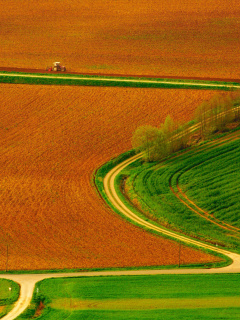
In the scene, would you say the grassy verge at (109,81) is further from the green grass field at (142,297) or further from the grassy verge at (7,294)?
the grassy verge at (7,294)

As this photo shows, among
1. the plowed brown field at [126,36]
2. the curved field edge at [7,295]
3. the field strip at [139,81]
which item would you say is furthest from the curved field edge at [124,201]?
the plowed brown field at [126,36]

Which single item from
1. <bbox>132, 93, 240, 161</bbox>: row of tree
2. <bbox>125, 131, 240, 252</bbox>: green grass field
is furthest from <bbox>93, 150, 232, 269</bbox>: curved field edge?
<bbox>132, 93, 240, 161</bbox>: row of tree

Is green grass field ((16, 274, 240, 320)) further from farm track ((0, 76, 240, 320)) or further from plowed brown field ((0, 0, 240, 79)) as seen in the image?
plowed brown field ((0, 0, 240, 79))

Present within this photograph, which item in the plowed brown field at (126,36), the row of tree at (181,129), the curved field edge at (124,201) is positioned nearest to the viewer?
the curved field edge at (124,201)

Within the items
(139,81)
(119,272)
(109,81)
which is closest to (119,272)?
(119,272)

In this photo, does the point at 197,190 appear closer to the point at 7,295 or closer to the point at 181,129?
the point at 181,129

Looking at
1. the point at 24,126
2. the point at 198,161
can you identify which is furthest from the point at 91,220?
the point at 24,126
